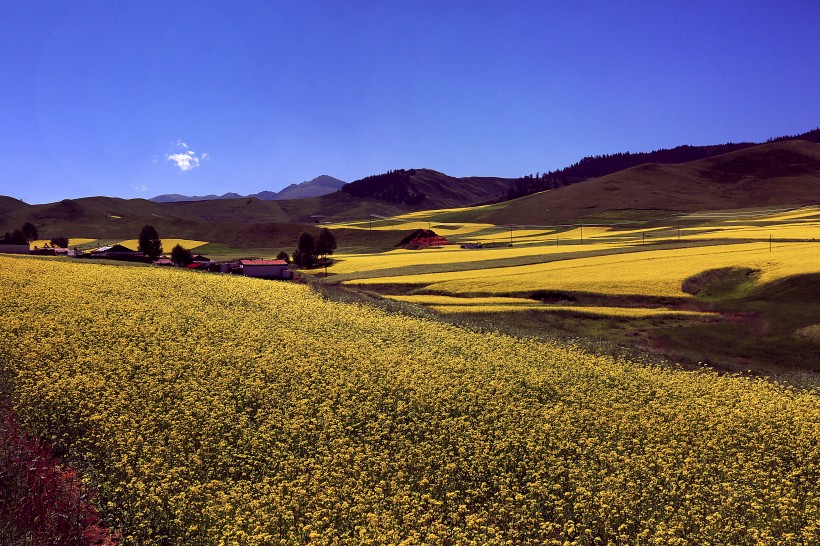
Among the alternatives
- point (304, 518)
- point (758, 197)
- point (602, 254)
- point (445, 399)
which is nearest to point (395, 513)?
point (304, 518)

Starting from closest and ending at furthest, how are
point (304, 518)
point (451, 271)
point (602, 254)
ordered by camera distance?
point (304, 518)
point (451, 271)
point (602, 254)

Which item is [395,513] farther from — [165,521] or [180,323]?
[180,323]

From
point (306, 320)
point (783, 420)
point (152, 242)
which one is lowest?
point (783, 420)

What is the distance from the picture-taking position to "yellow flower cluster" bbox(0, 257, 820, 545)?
451 inches

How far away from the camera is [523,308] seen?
39.9 m

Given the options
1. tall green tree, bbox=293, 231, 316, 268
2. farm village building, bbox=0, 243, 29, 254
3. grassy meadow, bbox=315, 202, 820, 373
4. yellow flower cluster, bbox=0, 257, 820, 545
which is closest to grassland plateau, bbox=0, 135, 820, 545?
yellow flower cluster, bbox=0, 257, 820, 545

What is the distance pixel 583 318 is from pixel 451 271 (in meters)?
24.9

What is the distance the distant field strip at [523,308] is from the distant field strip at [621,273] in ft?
10.7

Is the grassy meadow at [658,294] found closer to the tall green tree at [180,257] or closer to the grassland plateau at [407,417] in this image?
the grassland plateau at [407,417]

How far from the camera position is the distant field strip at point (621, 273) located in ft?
148

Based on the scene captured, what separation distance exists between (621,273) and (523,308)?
52.4 ft

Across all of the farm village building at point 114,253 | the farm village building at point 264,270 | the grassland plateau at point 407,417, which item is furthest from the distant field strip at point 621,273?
the farm village building at point 114,253

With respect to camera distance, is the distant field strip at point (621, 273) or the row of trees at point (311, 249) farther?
the row of trees at point (311, 249)

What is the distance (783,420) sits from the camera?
17188 mm
